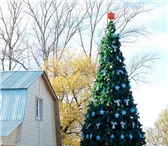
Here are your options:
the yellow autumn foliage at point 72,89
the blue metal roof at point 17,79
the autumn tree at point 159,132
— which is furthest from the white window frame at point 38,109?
the autumn tree at point 159,132

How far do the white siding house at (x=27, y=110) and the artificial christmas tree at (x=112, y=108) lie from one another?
8.07 feet

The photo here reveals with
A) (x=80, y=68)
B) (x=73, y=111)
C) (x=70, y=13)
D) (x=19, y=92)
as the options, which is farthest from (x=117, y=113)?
(x=70, y=13)

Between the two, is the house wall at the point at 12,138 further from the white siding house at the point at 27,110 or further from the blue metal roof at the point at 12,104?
the blue metal roof at the point at 12,104

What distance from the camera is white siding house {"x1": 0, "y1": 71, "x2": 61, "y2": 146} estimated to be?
1498cm

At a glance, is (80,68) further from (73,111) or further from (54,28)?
(54,28)

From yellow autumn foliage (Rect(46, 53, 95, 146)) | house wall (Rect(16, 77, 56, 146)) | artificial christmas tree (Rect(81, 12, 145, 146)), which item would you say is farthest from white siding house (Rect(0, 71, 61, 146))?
yellow autumn foliage (Rect(46, 53, 95, 146))

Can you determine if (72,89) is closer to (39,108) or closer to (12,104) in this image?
(39,108)

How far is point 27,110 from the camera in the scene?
16062 millimetres

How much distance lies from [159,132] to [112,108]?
67.4 ft

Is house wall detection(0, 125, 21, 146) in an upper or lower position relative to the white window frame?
lower

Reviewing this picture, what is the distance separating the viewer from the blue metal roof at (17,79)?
52.7 ft

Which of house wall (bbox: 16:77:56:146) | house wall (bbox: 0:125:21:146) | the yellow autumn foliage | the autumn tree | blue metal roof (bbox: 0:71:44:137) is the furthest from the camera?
the autumn tree

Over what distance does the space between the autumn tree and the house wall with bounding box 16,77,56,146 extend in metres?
17.5

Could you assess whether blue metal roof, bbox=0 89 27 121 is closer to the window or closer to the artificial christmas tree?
the window
